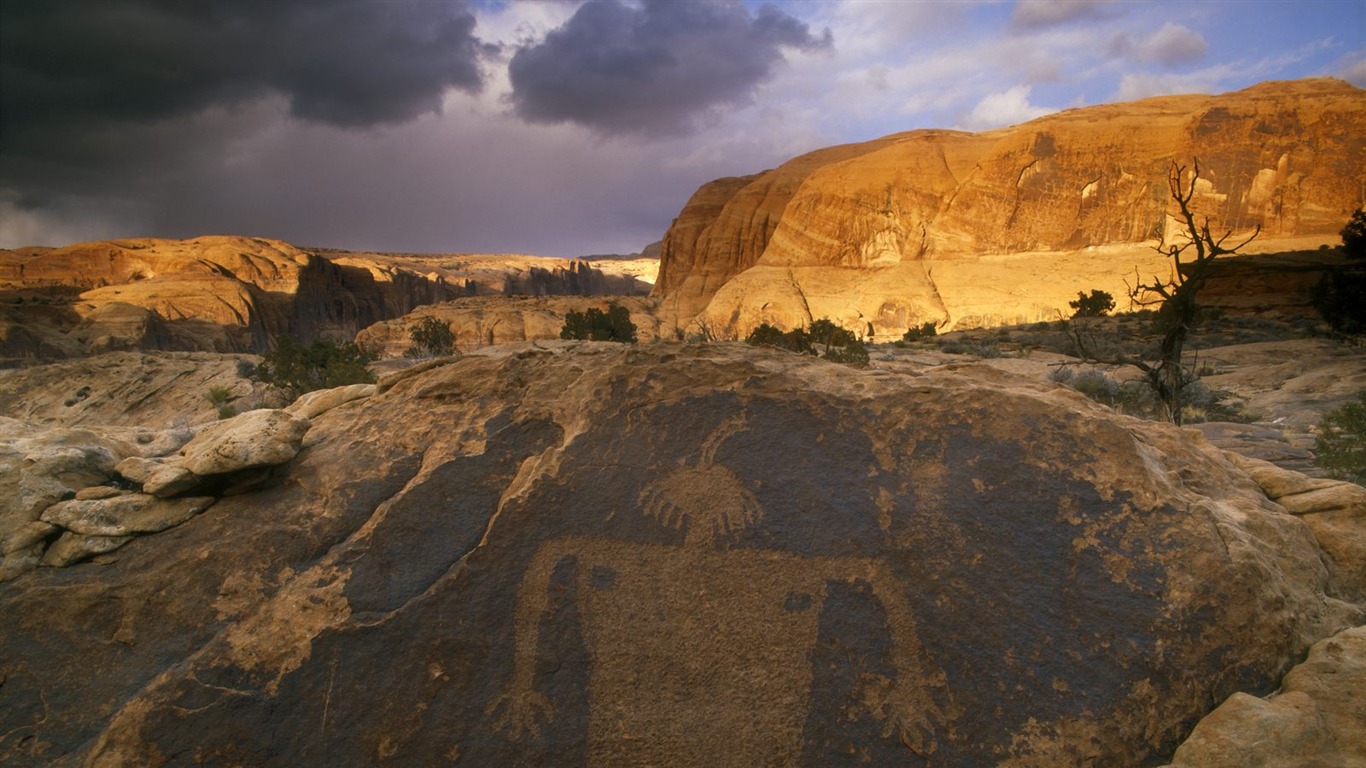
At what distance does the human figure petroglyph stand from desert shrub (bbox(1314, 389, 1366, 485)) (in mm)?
6087

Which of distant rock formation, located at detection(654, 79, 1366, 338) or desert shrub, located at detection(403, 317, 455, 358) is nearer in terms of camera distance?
desert shrub, located at detection(403, 317, 455, 358)

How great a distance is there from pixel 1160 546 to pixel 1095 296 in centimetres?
4055

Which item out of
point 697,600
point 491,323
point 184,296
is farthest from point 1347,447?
point 184,296

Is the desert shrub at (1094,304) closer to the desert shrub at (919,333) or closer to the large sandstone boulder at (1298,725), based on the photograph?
the desert shrub at (919,333)

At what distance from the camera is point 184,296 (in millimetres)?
56406

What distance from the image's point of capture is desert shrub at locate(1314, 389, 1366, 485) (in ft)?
19.9

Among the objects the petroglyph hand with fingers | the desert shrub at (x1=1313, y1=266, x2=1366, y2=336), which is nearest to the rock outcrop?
the petroglyph hand with fingers

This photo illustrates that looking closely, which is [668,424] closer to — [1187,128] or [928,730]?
[928,730]

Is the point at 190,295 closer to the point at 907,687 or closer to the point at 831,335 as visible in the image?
the point at 831,335

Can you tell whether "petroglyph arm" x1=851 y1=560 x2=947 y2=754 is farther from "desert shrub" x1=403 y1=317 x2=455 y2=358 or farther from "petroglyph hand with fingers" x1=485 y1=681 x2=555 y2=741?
"desert shrub" x1=403 y1=317 x2=455 y2=358

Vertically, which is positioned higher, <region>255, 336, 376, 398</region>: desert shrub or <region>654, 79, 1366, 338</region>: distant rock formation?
<region>654, 79, 1366, 338</region>: distant rock formation

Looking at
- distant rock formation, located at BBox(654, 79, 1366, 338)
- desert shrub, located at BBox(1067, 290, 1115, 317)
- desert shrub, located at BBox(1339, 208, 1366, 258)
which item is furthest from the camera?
distant rock formation, located at BBox(654, 79, 1366, 338)

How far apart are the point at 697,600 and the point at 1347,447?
24.9 feet

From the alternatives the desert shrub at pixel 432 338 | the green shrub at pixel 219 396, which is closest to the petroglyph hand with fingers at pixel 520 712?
the green shrub at pixel 219 396
